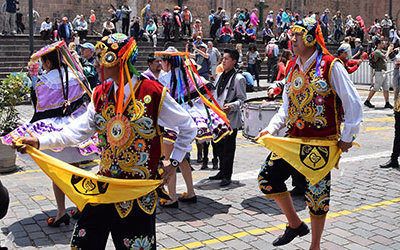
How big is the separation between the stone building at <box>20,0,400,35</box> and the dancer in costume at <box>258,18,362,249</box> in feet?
84.0

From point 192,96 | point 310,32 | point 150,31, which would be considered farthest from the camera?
point 150,31

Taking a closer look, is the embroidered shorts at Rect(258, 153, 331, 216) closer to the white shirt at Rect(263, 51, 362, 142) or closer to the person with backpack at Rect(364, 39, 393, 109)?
the white shirt at Rect(263, 51, 362, 142)

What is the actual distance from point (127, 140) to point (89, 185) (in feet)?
1.45

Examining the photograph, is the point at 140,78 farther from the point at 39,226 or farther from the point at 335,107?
the point at 39,226

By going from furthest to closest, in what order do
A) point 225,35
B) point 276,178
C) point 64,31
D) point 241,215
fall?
point 225,35 → point 64,31 → point 241,215 → point 276,178

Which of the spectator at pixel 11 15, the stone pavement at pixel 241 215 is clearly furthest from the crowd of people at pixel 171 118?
the spectator at pixel 11 15

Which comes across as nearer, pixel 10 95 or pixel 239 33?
pixel 10 95

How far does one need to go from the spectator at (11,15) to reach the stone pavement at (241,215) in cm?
1636

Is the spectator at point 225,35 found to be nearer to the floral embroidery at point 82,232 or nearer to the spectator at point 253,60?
the spectator at point 253,60

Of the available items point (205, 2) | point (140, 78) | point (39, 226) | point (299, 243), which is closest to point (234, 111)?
point (299, 243)

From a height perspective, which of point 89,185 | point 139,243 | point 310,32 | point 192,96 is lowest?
point 139,243

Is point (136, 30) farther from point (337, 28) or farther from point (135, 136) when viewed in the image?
point (135, 136)

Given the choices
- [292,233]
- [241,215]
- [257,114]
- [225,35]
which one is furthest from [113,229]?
[225,35]

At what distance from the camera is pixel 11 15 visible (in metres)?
23.9
